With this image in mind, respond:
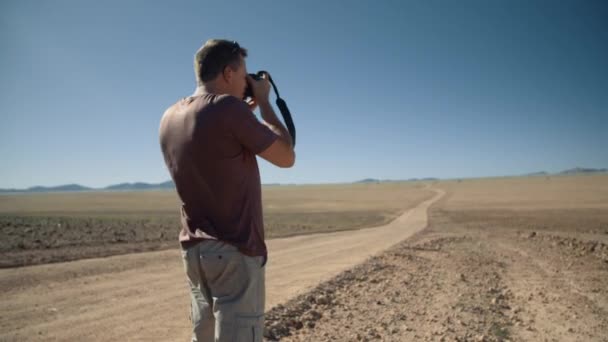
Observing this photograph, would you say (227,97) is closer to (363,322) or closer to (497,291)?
(363,322)

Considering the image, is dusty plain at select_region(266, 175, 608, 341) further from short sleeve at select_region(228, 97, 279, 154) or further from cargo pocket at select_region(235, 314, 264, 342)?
short sleeve at select_region(228, 97, 279, 154)

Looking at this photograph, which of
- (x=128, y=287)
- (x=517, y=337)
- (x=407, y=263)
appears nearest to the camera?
(x=517, y=337)

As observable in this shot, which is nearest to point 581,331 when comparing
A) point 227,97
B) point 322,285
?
point 322,285

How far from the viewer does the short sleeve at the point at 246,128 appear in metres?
2.01

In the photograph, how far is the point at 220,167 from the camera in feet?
6.67

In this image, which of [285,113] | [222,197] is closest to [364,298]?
[285,113]

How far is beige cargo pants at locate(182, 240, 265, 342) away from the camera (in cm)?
200

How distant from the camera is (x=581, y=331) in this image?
230 inches

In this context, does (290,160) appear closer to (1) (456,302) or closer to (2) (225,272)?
(2) (225,272)

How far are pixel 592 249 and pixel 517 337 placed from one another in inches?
414

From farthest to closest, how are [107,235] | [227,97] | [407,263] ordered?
1. [107,235]
2. [407,263]
3. [227,97]

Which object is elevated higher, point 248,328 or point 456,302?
point 248,328

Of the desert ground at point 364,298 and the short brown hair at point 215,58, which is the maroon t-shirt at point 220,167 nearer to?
the short brown hair at point 215,58

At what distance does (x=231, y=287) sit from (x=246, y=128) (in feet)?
2.68
